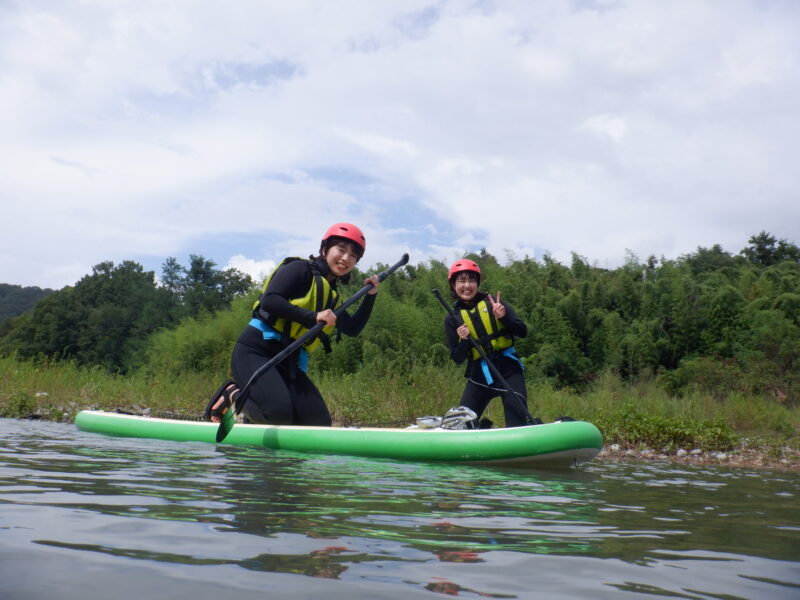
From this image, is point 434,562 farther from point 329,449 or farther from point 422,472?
point 329,449

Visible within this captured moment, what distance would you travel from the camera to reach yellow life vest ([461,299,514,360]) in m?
6.08

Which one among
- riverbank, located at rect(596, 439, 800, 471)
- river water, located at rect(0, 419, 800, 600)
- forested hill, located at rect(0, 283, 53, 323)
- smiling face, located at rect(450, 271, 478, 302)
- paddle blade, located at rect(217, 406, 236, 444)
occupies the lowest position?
riverbank, located at rect(596, 439, 800, 471)

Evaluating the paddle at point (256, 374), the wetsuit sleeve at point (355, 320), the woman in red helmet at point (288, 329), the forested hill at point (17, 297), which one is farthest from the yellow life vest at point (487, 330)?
the forested hill at point (17, 297)

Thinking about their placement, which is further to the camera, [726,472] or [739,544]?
[726,472]

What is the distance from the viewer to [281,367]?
18.6 ft

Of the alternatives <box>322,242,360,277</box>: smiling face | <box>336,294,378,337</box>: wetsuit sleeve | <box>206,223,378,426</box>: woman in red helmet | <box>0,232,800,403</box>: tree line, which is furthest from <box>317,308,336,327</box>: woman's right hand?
<box>0,232,800,403</box>: tree line

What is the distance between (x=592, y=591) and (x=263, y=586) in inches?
27.7

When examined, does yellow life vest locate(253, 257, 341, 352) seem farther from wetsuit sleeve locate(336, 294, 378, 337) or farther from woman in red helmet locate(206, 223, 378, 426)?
wetsuit sleeve locate(336, 294, 378, 337)

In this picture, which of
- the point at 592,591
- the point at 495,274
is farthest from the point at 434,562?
the point at 495,274

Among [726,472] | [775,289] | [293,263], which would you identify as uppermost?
[775,289]

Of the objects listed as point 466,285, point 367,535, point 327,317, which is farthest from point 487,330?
point 367,535

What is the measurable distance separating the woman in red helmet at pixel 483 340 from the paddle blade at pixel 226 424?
6.15 ft

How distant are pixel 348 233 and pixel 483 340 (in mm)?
1514

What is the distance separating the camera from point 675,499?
3496 millimetres
